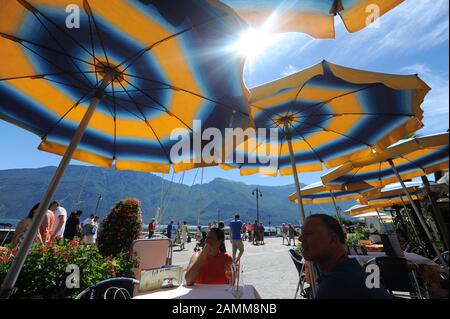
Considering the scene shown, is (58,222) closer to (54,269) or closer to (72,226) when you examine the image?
(72,226)

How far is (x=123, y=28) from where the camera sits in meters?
2.59

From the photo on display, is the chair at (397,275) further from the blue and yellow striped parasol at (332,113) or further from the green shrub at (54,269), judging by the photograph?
the green shrub at (54,269)

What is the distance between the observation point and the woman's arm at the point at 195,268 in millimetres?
2589

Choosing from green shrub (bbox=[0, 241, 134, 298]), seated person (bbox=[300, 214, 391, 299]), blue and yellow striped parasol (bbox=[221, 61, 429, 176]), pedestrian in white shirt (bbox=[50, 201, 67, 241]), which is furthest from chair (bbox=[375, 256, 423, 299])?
pedestrian in white shirt (bbox=[50, 201, 67, 241])

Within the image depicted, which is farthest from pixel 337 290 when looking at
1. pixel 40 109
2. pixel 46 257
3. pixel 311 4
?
pixel 40 109

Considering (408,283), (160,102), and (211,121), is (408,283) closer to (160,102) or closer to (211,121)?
(211,121)

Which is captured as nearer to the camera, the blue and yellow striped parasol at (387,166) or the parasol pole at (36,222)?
the parasol pole at (36,222)

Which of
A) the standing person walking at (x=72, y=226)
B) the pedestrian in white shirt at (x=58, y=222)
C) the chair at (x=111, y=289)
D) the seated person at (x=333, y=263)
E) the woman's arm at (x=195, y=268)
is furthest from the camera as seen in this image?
the standing person walking at (x=72, y=226)

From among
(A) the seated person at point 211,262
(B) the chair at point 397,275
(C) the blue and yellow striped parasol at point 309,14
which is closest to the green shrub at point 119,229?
(A) the seated person at point 211,262

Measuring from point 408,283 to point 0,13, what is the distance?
6805 millimetres

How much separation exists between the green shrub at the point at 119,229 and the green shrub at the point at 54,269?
1.68 metres

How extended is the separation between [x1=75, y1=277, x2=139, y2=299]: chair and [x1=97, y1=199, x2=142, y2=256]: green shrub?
3164mm

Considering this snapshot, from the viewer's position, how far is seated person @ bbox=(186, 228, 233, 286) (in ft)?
9.31

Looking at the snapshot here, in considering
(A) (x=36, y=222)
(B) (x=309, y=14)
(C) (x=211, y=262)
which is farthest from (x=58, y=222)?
(B) (x=309, y=14)
